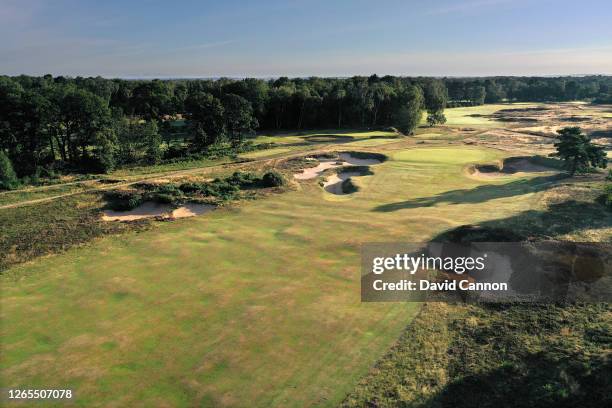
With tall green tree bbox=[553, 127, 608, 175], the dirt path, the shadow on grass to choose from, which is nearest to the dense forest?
the dirt path

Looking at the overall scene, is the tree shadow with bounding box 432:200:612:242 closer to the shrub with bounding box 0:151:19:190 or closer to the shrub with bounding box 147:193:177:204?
the shrub with bounding box 147:193:177:204

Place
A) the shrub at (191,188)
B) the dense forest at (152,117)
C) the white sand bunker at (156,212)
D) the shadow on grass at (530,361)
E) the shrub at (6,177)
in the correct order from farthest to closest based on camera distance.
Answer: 1. the dense forest at (152,117)
2. the shrub at (6,177)
3. the shrub at (191,188)
4. the white sand bunker at (156,212)
5. the shadow on grass at (530,361)

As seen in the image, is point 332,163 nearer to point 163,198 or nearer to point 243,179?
point 243,179

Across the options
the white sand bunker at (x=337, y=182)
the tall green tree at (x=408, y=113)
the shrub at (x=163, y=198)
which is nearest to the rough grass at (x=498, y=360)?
the white sand bunker at (x=337, y=182)

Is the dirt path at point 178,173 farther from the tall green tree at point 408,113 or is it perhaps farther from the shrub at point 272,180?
the tall green tree at point 408,113

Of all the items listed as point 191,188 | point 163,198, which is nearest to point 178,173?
point 191,188
